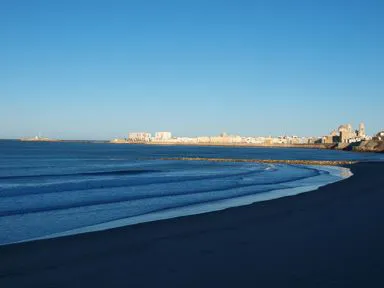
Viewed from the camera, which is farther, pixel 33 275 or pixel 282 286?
pixel 33 275

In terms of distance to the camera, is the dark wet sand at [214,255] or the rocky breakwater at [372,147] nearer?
the dark wet sand at [214,255]

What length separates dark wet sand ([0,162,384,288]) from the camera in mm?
6531

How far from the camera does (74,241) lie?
966 cm

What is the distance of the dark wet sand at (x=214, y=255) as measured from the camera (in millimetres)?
6531

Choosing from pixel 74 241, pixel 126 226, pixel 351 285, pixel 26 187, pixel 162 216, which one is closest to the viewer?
pixel 351 285

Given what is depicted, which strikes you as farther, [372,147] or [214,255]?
[372,147]

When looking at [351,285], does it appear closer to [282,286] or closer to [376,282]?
[376,282]

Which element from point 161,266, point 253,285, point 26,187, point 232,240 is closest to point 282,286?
point 253,285

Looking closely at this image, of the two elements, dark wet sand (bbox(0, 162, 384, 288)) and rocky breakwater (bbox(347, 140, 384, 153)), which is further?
rocky breakwater (bbox(347, 140, 384, 153))

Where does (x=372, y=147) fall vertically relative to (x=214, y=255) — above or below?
above

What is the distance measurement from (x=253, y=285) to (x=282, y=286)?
442mm

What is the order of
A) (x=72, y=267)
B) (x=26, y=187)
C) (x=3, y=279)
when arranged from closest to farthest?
1. (x=3, y=279)
2. (x=72, y=267)
3. (x=26, y=187)

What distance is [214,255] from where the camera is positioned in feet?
26.9

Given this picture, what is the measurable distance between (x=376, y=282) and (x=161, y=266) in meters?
3.61
